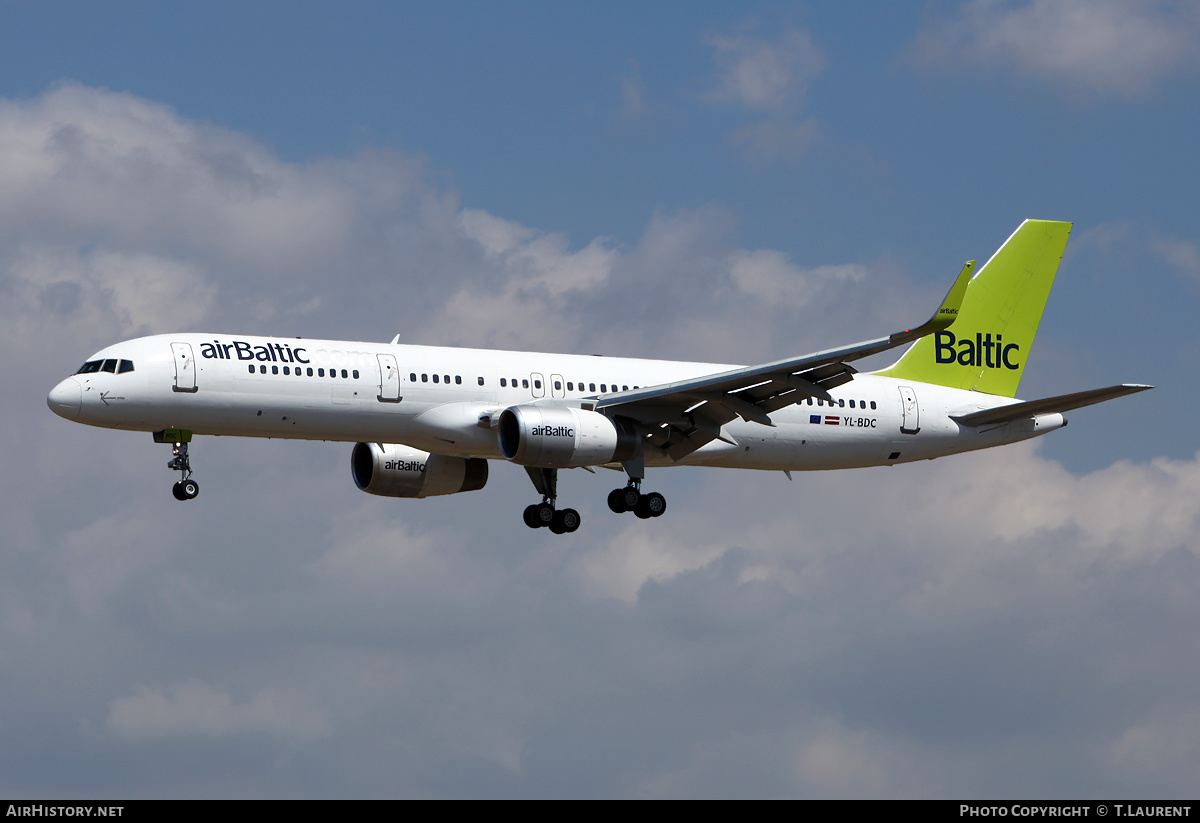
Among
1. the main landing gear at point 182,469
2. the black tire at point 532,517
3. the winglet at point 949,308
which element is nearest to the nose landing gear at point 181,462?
the main landing gear at point 182,469


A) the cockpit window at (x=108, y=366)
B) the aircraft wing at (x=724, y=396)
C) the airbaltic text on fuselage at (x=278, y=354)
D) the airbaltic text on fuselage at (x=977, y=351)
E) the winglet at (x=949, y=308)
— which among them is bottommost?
the winglet at (x=949, y=308)

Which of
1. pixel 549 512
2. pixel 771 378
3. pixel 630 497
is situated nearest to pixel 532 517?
pixel 549 512

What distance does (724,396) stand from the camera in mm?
43688

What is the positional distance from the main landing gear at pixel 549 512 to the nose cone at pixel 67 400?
13.8 meters

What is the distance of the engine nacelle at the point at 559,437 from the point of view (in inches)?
1662

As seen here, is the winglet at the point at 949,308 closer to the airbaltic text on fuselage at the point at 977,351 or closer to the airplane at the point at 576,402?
the airplane at the point at 576,402

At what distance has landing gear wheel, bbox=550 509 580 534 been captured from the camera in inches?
1912

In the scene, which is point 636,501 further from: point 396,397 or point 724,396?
point 396,397

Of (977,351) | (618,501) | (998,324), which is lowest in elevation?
(618,501)

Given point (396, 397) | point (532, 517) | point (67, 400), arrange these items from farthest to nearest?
point (532, 517) → point (396, 397) → point (67, 400)

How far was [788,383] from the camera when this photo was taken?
42.6 meters

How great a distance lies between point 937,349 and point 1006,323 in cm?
310

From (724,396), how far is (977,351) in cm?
1215

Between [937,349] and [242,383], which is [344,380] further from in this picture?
[937,349]
